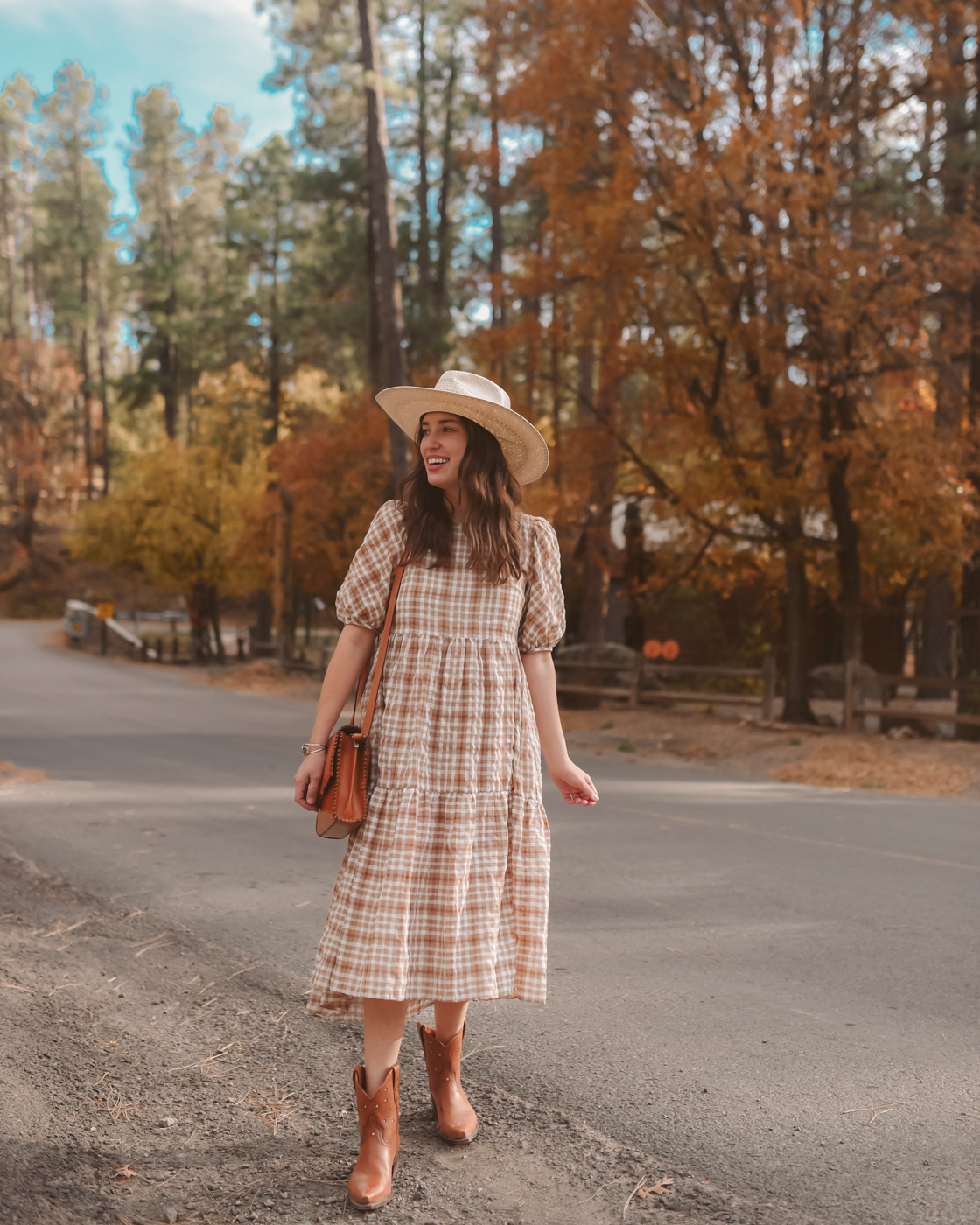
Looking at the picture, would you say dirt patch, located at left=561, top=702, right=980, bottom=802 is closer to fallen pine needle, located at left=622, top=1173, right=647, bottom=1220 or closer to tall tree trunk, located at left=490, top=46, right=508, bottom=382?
tall tree trunk, located at left=490, top=46, right=508, bottom=382

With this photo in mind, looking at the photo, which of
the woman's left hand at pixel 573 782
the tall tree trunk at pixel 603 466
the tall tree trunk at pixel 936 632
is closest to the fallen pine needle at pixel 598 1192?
the woman's left hand at pixel 573 782

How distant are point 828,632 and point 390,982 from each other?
21.2 metres

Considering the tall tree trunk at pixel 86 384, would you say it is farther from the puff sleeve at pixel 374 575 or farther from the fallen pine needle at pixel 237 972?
the puff sleeve at pixel 374 575

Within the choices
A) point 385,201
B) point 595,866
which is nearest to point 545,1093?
point 595,866

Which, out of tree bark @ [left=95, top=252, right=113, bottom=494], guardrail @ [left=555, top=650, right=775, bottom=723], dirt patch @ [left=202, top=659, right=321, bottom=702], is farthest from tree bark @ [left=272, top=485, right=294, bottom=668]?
tree bark @ [left=95, top=252, right=113, bottom=494]

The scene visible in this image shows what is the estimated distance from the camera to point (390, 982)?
282 centimetres

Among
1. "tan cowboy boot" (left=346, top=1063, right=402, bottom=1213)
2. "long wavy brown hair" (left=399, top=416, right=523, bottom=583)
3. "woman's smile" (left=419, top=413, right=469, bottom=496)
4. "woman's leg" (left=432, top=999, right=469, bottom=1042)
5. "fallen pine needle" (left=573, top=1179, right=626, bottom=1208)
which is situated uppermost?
"woman's smile" (left=419, top=413, right=469, bottom=496)

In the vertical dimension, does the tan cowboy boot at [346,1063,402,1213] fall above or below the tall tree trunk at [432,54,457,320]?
below

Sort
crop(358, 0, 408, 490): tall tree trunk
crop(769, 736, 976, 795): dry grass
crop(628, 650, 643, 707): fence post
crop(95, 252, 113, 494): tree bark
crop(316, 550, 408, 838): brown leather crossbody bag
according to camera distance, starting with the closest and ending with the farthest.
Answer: crop(316, 550, 408, 838): brown leather crossbody bag → crop(769, 736, 976, 795): dry grass → crop(628, 650, 643, 707): fence post → crop(358, 0, 408, 490): tall tree trunk → crop(95, 252, 113, 494): tree bark

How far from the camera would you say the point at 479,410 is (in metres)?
3.16

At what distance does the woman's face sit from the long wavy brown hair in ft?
0.06

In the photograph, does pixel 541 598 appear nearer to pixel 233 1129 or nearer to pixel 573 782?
pixel 573 782

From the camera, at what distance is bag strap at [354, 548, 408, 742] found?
9.86 ft

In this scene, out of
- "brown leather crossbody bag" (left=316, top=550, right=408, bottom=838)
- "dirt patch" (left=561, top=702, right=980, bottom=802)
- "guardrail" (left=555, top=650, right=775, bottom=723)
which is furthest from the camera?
"guardrail" (left=555, top=650, right=775, bottom=723)
